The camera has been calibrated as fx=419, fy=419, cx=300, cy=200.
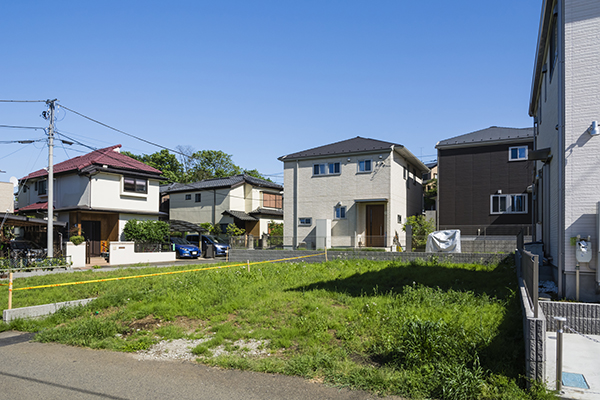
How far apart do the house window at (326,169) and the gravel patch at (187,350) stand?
65.2 ft

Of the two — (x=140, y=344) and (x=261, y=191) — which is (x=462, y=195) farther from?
(x=140, y=344)

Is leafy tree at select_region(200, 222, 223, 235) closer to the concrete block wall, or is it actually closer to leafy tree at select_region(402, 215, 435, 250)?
leafy tree at select_region(402, 215, 435, 250)

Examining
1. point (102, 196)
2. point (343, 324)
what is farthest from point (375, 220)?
point (343, 324)

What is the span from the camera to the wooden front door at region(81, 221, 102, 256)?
83.4 feet

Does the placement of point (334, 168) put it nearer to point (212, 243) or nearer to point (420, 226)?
point (420, 226)

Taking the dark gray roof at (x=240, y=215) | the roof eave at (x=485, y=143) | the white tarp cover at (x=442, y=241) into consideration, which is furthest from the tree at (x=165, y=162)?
the white tarp cover at (x=442, y=241)

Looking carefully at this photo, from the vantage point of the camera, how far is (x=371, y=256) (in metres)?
15.7

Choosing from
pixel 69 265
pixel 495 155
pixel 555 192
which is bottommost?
pixel 69 265

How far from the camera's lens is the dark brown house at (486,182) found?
22.4 metres

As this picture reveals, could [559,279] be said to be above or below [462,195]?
below

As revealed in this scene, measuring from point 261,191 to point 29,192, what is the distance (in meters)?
16.9

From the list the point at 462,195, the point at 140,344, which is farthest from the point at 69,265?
the point at 462,195

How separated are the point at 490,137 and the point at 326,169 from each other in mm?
9502

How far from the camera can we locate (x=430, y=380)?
4.71 metres
